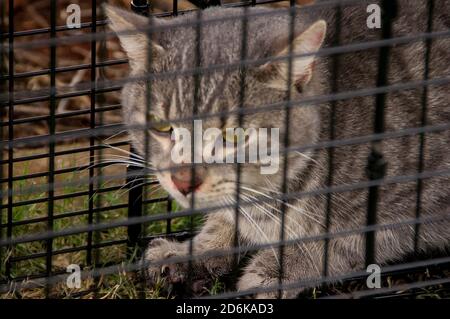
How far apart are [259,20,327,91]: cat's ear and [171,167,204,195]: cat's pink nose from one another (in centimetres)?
27

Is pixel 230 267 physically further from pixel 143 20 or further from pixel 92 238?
pixel 143 20

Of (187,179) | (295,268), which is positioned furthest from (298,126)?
(295,268)

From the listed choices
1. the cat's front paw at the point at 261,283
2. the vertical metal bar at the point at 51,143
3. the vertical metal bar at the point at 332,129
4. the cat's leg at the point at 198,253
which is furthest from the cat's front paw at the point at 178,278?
the vertical metal bar at the point at 332,129

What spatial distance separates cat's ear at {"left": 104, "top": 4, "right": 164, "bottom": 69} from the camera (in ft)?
7.97

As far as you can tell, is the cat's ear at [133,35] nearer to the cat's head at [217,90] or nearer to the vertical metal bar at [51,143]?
the cat's head at [217,90]

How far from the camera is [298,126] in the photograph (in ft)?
8.50

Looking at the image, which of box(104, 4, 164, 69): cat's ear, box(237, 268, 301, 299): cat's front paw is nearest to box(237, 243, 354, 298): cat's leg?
box(237, 268, 301, 299): cat's front paw

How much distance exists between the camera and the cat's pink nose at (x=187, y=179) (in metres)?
2.47

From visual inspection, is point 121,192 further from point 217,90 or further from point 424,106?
point 424,106

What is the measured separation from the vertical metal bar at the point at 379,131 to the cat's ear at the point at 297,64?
0.17 meters

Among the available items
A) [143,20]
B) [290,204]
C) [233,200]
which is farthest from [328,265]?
[143,20]

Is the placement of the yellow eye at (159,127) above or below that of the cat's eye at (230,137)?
above

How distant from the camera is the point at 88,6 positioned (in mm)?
4141

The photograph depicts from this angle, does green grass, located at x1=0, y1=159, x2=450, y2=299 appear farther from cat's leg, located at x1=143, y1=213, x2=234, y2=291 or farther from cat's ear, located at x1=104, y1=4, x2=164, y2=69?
cat's ear, located at x1=104, y1=4, x2=164, y2=69
